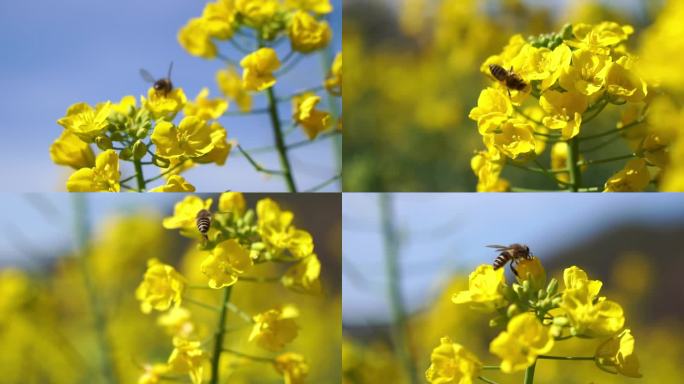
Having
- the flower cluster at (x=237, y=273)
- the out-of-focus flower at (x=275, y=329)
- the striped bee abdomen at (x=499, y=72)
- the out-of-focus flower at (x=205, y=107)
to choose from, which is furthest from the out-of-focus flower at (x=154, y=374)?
the striped bee abdomen at (x=499, y=72)

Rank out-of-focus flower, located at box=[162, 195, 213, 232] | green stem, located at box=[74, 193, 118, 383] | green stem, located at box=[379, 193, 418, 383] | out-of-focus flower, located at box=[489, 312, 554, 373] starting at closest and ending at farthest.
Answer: out-of-focus flower, located at box=[489, 312, 554, 373]
out-of-focus flower, located at box=[162, 195, 213, 232]
green stem, located at box=[74, 193, 118, 383]
green stem, located at box=[379, 193, 418, 383]

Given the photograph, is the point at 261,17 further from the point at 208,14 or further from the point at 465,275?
the point at 465,275

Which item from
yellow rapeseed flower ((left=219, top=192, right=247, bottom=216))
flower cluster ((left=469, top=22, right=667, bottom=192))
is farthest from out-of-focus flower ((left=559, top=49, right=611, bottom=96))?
yellow rapeseed flower ((left=219, top=192, right=247, bottom=216))

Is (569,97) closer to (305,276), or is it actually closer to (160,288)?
(305,276)

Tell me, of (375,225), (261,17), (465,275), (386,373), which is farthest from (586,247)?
(261,17)

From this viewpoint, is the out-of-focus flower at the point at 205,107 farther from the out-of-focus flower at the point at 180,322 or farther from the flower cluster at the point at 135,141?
the out-of-focus flower at the point at 180,322

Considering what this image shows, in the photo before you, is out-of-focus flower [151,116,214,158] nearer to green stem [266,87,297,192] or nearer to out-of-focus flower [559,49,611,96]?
green stem [266,87,297,192]

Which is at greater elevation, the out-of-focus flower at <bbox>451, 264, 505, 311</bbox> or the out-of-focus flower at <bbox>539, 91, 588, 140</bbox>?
the out-of-focus flower at <bbox>539, 91, 588, 140</bbox>
